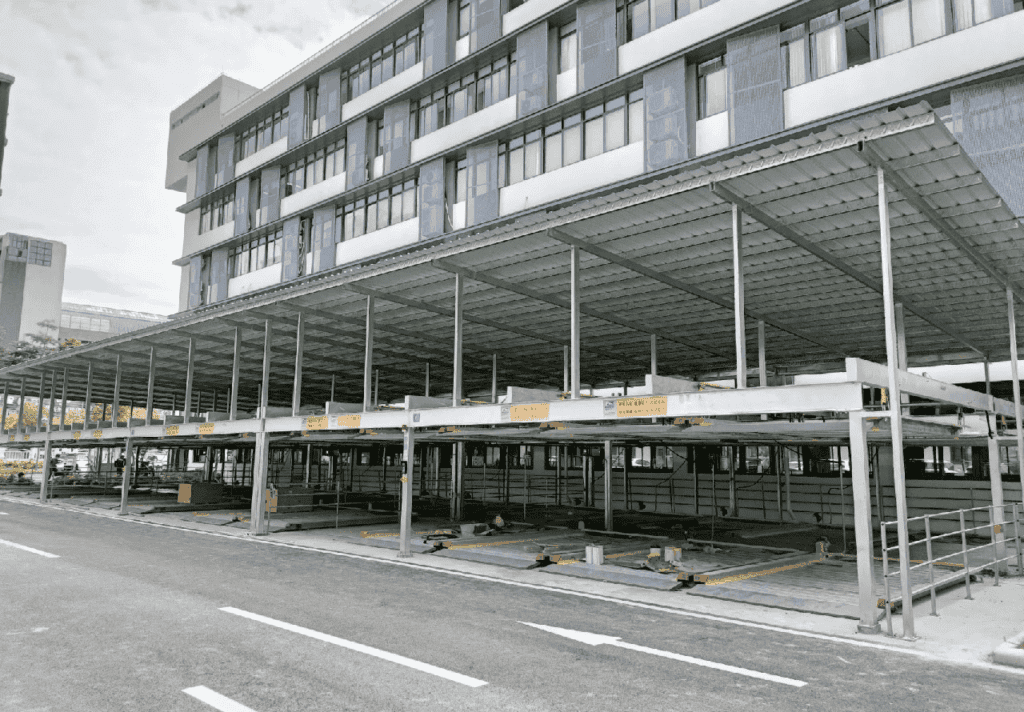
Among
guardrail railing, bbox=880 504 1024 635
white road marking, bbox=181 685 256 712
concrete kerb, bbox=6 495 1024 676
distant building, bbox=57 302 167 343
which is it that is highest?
distant building, bbox=57 302 167 343

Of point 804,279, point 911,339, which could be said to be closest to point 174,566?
point 804,279

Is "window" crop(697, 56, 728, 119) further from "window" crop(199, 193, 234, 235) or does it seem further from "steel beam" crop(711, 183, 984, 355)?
"window" crop(199, 193, 234, 235)

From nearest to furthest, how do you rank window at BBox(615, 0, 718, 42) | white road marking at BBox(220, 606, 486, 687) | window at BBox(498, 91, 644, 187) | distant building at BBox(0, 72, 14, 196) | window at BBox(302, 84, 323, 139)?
distant building at BBox(0, 72, 14, 196)
white road marking at BBox(220, 606, 486, 687)
window at BBox(615, 0, 718, 42)
window at BBox(498, 91, 644, 187)
window at BBox(302, 84, 323, 139)

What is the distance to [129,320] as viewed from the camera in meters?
138

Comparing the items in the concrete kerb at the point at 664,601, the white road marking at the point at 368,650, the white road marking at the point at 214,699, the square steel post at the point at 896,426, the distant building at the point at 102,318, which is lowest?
the concrete kerb at the point at 664,601

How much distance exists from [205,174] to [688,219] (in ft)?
155

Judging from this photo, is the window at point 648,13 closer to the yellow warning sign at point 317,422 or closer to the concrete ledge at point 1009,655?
the yellow warning sign at point 317,422

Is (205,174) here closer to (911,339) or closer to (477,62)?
(477,62)

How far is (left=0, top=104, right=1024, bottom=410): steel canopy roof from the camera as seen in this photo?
995 centimetres

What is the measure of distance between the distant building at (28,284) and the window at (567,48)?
10964 centimetres

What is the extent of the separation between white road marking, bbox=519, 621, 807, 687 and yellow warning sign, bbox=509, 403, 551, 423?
4.49 m

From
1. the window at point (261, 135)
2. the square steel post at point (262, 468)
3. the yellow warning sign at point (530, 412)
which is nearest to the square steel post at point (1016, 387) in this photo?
the yellow warning sign at point (530, 412)

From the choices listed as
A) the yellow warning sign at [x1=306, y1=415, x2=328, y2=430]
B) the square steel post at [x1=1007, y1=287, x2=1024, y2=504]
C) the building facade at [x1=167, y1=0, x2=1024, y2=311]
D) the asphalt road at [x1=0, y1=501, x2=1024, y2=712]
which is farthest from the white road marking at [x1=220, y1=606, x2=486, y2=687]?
the building facade at [x1=167, y1=0, x2=1024, y2=311]

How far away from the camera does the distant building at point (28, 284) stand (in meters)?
114
